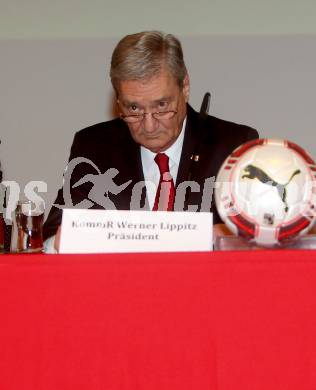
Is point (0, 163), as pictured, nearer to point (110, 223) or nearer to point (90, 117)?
point (90, 117)

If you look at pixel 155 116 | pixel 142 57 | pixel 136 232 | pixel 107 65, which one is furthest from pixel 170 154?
pixel 136 232

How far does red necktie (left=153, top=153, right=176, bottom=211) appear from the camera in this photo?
144 centimetres

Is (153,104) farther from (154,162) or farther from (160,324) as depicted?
(160,324)

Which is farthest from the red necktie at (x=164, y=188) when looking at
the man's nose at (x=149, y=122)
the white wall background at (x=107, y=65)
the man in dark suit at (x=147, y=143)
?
the white wall background at (x=107, y=65)

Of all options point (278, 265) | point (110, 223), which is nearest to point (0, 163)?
point (110, 223)

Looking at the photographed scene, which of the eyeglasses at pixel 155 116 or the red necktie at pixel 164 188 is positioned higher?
the eyeglasses at pixel 155 116

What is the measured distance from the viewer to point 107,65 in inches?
84.6

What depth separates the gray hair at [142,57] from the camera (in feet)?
4.99

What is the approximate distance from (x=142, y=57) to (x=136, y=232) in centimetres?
80

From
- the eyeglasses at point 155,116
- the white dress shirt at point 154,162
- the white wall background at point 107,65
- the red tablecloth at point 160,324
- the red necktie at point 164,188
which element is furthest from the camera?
the white wall background at point 107,65

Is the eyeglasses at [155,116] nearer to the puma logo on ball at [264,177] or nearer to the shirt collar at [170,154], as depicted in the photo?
the shirt collar at [170,154]

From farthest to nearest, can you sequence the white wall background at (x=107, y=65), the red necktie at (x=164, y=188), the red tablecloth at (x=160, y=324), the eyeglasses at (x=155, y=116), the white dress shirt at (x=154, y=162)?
the white wall background at (x=107, y=65) < the white dress shirt at (x=154, y=162) < the eyeglasses at (x=155, y=116) < the red necktie at (x=164, y=188) < the red tablecloth at (x=160, y=324)

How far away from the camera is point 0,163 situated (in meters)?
2.14

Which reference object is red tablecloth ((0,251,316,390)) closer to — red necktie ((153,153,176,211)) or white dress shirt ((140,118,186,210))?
red necktie ((153,153,176,211))
